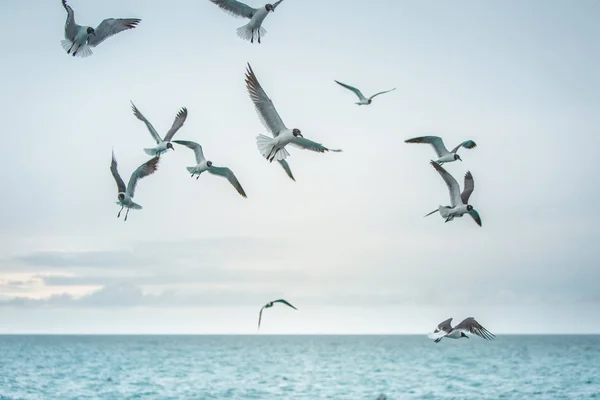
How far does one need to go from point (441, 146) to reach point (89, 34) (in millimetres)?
9636

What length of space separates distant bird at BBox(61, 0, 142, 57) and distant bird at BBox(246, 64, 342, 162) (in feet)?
13.1

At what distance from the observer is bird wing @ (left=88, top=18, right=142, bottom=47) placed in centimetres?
2109

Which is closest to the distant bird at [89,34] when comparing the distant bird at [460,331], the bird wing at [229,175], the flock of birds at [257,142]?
the flock of birds at [257,142]

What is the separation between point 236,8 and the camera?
21.9m

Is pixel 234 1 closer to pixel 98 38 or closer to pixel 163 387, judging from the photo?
pixel 98 38

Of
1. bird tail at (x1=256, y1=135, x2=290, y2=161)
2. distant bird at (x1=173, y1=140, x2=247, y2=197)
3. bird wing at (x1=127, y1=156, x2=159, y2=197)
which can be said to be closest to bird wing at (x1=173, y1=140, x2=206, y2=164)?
distant bird at (x1=173, y1=140, x2=247, y2=197)

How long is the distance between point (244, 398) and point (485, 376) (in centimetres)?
2327

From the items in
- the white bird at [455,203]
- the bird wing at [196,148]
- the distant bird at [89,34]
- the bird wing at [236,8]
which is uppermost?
the bird wing at [236,8]

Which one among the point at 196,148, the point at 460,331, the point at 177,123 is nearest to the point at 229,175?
the point at 196,148

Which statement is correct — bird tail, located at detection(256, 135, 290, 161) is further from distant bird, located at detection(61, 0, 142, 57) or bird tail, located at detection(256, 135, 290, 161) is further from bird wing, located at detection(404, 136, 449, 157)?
bird wing, located at detection(404, 136, 449, 157)

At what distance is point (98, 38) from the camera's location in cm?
2116

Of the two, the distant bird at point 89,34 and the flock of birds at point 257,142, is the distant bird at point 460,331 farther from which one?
the distant bird at point 89,34

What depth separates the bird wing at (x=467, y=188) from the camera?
2323 centimetres

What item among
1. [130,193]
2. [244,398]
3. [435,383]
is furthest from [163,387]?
[130,193]
